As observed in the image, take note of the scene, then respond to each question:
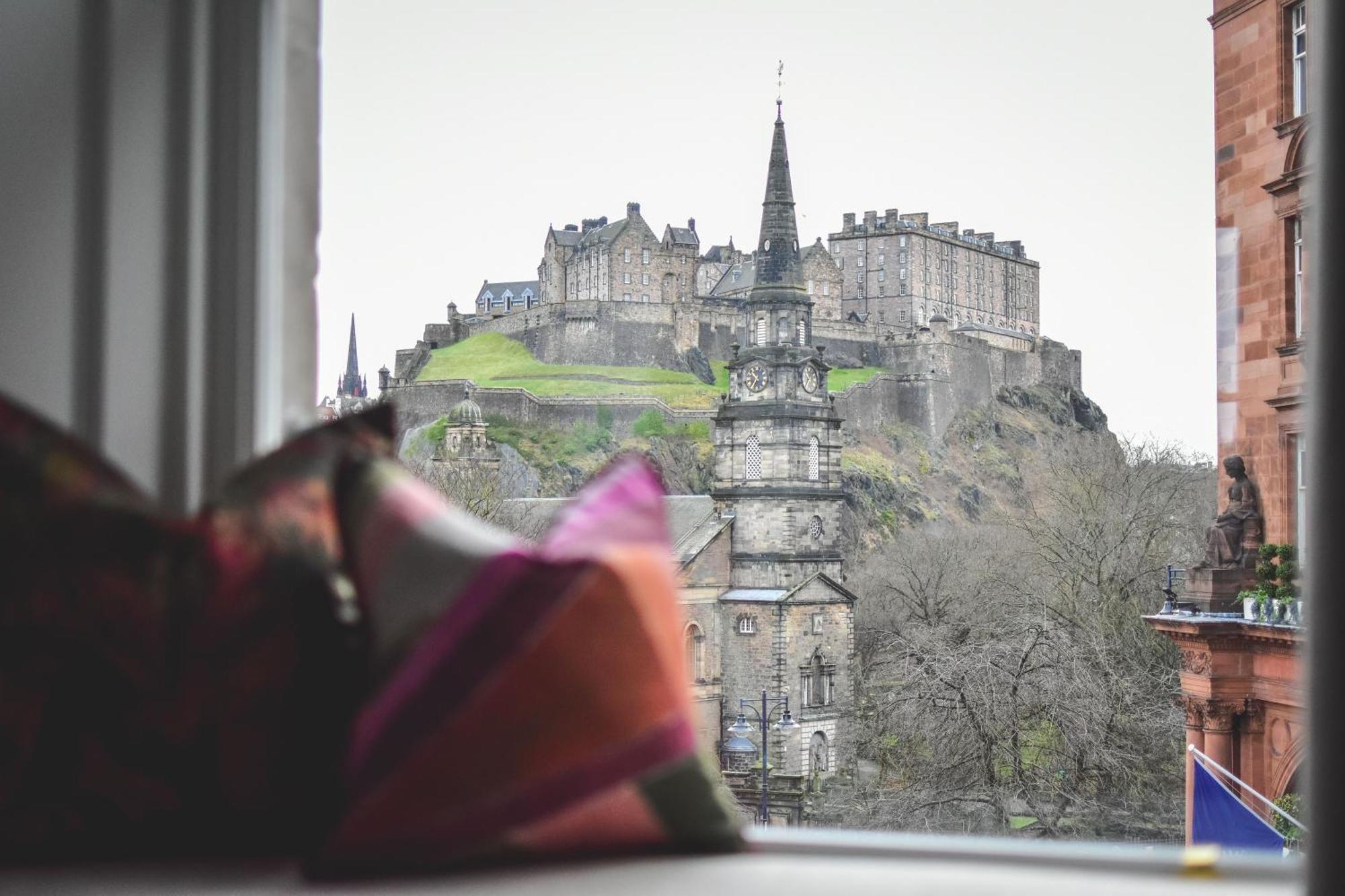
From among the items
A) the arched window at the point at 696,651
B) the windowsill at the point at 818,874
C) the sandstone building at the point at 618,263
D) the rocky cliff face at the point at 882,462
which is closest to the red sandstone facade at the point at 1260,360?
the windowsill at the point at 818,874

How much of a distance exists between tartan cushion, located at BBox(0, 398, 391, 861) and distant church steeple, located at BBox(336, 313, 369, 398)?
40.8 meters

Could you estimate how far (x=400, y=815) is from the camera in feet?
3.64

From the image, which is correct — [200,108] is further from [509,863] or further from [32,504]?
[509,863]

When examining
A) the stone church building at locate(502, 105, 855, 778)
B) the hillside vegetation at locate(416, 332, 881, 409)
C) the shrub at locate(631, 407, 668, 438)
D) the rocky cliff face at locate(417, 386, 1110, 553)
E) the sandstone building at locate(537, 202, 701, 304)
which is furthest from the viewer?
the sandstone building at locate(537, 202, 701, 304)

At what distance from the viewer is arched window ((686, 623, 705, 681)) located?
30484 mm

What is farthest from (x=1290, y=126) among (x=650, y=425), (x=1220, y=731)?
(x=650, y=425)

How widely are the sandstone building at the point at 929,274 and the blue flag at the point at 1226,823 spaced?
3894 centimetres

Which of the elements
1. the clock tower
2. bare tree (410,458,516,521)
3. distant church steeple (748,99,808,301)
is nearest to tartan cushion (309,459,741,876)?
bare tree (410,458,516,521)

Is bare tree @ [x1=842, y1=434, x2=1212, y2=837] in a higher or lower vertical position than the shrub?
lower

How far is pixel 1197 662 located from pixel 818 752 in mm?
20510

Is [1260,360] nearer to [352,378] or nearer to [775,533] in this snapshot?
[775,533]

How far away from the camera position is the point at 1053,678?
717 inches

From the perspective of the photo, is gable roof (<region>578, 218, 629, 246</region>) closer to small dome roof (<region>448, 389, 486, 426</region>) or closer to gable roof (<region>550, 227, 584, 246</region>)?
gable roof (<region>550, 227, 584, 246</region>)

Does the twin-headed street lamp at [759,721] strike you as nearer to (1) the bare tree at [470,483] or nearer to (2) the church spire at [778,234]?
(1) the bare tree at [470,483]
